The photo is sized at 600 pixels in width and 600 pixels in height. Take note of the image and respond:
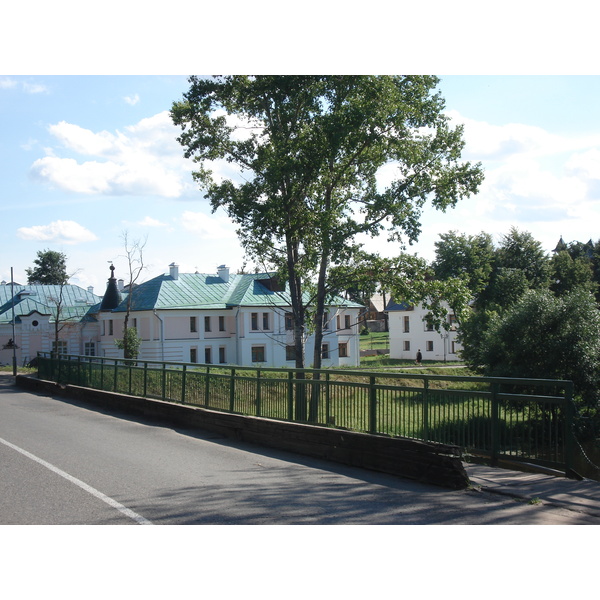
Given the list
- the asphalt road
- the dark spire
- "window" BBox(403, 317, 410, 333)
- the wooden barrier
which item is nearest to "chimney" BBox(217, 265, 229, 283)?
the dark spire

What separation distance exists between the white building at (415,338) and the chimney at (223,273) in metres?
18.0

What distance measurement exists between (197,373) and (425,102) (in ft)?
42.4

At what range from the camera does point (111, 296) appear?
61562mm

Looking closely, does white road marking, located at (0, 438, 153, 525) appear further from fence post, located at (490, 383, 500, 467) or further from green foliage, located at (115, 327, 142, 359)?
green foliage, located at (115, 327, 142, 359)

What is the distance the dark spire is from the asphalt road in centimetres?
4975

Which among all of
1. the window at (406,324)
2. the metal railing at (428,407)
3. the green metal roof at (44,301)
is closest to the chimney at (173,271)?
the green metal roof at (44,301)

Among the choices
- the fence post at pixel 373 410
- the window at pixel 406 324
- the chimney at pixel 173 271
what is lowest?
the fence post at pixel 373 410

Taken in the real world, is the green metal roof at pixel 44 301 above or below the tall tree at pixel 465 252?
below

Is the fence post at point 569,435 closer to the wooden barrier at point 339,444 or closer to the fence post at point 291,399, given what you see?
the wooden barrier at point 339,444

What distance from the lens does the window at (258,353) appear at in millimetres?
59656

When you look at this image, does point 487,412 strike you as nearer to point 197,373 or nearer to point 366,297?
point 197,373

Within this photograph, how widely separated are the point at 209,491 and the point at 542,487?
13.0ft

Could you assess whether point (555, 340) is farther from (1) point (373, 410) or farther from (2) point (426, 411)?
(2) point (426, 411)

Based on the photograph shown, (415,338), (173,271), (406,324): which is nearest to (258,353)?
(173,271)
